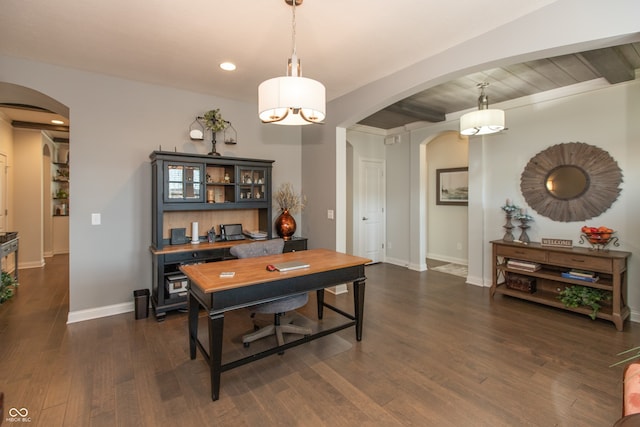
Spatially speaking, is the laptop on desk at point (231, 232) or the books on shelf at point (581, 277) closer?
the books on shelf at point (581, 277)

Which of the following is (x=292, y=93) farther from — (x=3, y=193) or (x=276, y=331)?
(x=3, y=193)

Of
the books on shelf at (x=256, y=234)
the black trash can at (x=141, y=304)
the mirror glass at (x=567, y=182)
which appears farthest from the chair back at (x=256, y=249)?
the mirror glass at (x=567, y=182)

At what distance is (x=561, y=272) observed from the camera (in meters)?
3.73

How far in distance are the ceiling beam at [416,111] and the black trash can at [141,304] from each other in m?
3.96

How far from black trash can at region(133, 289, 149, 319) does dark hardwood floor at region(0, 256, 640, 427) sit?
0.38 feet

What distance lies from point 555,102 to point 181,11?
170 inches

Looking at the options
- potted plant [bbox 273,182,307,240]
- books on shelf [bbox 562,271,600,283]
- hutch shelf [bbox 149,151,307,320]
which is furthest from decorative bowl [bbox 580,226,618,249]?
potted plant [bbox 273,182,307,240]

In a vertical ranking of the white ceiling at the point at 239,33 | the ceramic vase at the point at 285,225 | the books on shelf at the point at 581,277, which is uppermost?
the white ceiling at the point at 239,33

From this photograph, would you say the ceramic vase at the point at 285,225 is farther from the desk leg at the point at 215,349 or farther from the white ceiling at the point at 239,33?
the desk leg at the point at 215,349

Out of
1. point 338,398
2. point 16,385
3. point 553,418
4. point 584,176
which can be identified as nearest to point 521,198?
point 584,176

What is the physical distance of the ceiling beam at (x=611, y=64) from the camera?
Result: 2748mm

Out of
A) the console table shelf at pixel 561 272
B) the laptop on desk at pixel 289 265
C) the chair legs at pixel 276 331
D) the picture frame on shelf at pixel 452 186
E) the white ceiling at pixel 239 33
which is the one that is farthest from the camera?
the picture frame on shelf at pixel 452 186

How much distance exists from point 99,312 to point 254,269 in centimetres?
235

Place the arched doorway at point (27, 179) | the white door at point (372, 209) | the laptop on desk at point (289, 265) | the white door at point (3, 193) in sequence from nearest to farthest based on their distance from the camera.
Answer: the laptop on desk at point (289, 265)
the white door at point (3, 193)
the arched doorway at point (27, 179)
the white door at point (372, 209)
